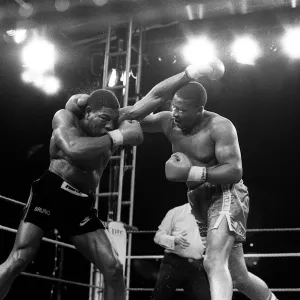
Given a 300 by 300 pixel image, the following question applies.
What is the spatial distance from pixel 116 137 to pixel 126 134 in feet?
0.19

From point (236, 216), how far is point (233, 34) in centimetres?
346

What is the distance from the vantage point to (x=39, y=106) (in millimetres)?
6699

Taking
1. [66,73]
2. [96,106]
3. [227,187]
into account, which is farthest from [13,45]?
[227,187]

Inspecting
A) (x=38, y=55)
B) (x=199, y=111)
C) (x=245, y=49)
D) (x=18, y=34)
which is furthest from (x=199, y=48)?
(x=199, y=111)

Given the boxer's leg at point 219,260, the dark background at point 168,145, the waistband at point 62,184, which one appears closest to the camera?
the boxer's leg at point 219,260

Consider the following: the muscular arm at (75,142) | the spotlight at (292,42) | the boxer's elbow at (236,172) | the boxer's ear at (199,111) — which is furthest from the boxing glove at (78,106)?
the spotlight at (292,42)

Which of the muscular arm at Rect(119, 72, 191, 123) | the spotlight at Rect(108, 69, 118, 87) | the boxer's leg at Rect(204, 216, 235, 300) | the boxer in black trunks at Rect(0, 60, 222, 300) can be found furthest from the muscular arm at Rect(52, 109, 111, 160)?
the spotlight at Rect(108, 69, 118, 87)

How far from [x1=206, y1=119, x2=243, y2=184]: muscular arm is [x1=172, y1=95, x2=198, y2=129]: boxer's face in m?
0.14

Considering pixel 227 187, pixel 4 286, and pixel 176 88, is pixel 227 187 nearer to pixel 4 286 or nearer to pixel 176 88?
pixel 176 88

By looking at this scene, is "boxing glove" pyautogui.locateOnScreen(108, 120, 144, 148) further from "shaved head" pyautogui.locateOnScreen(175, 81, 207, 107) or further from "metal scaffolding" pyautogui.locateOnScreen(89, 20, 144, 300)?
"metal scaffolding" pyautogui.locateOnScreen(89, 20, 144, 300)

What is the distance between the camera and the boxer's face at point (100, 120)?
2934 mm

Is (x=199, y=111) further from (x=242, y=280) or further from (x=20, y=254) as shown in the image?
(x=20, y=254)

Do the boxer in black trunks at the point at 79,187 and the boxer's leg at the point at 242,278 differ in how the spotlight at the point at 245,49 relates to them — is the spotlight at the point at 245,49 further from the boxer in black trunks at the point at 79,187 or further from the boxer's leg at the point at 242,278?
the boxer's leg at the point at 242,278

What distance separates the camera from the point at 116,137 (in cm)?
282
